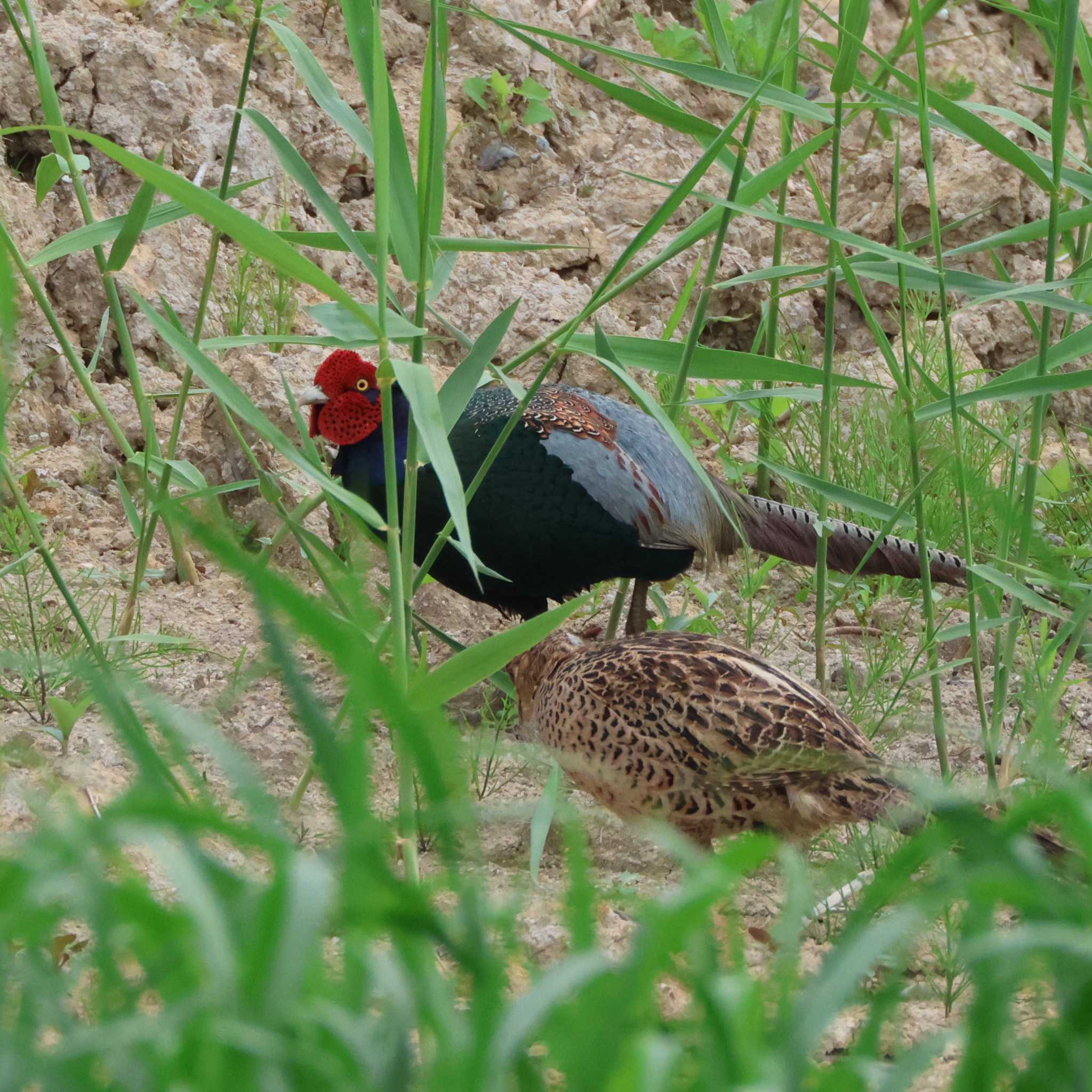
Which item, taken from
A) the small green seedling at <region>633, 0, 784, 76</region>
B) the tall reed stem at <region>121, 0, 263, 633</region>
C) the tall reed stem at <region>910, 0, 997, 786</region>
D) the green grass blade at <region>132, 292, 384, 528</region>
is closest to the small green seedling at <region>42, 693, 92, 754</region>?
the tall reed stem at <region>121, 0, 263, 633</region>

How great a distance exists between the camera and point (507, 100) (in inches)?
174

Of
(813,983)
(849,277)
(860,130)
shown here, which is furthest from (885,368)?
(813,983)

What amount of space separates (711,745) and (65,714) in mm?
1136

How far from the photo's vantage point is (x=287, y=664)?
830mm

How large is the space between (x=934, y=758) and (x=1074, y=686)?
47 centimetres

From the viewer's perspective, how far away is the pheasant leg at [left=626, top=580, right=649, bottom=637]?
3.38 m

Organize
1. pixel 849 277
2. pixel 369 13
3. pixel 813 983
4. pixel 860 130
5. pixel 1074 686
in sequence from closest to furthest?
pixel 813 983 → pixel 369 13 → pixel 849 277 → pixel 1074 686 → pixel 860 130

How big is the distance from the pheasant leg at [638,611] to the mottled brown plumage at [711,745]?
2.96ft

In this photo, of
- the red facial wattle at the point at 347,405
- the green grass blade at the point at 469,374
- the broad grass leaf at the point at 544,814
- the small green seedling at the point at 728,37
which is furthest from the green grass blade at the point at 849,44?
the small green seedling at the point at 728,37

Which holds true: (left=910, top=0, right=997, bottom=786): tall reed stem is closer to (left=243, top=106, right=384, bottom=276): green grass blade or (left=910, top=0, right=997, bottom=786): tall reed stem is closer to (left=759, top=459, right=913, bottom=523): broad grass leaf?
(left=759, top=459, right=913, bottom=523): broad grass leaf

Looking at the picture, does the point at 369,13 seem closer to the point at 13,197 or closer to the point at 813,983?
the point at 813,983

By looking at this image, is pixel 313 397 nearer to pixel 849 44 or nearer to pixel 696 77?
pixel 696 77

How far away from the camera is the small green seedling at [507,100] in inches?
170

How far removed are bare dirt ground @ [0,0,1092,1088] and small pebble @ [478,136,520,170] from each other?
1.0 inches
